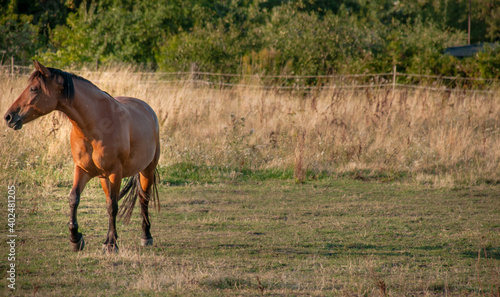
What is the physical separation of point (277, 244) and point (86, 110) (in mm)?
2606

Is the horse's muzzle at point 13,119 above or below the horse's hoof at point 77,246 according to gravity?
above

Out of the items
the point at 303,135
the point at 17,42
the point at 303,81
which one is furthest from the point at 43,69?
the point at 17,42

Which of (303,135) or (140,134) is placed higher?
(140,134)

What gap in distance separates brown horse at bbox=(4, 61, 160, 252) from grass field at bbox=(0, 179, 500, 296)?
1.77ft

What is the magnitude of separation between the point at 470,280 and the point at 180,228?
11.4 ft

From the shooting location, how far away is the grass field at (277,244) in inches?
166

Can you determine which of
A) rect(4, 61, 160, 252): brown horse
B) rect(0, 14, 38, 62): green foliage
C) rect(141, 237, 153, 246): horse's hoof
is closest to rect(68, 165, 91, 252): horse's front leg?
rect(4, 61, 160, 252): brown horse

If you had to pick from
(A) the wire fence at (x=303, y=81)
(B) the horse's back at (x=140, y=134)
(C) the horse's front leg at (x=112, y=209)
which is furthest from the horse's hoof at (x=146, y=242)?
(A) the wire fence at (x=303, y=81)

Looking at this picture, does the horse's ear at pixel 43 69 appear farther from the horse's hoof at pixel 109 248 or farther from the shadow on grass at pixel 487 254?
the shadow on grass at pixel 487 254

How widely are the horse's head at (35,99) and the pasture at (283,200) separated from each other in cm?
143

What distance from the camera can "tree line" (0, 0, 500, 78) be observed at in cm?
1720

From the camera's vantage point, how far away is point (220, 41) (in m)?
19.0

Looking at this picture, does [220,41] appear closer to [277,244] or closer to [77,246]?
[277,244]


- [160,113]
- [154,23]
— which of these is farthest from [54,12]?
[160,113]
